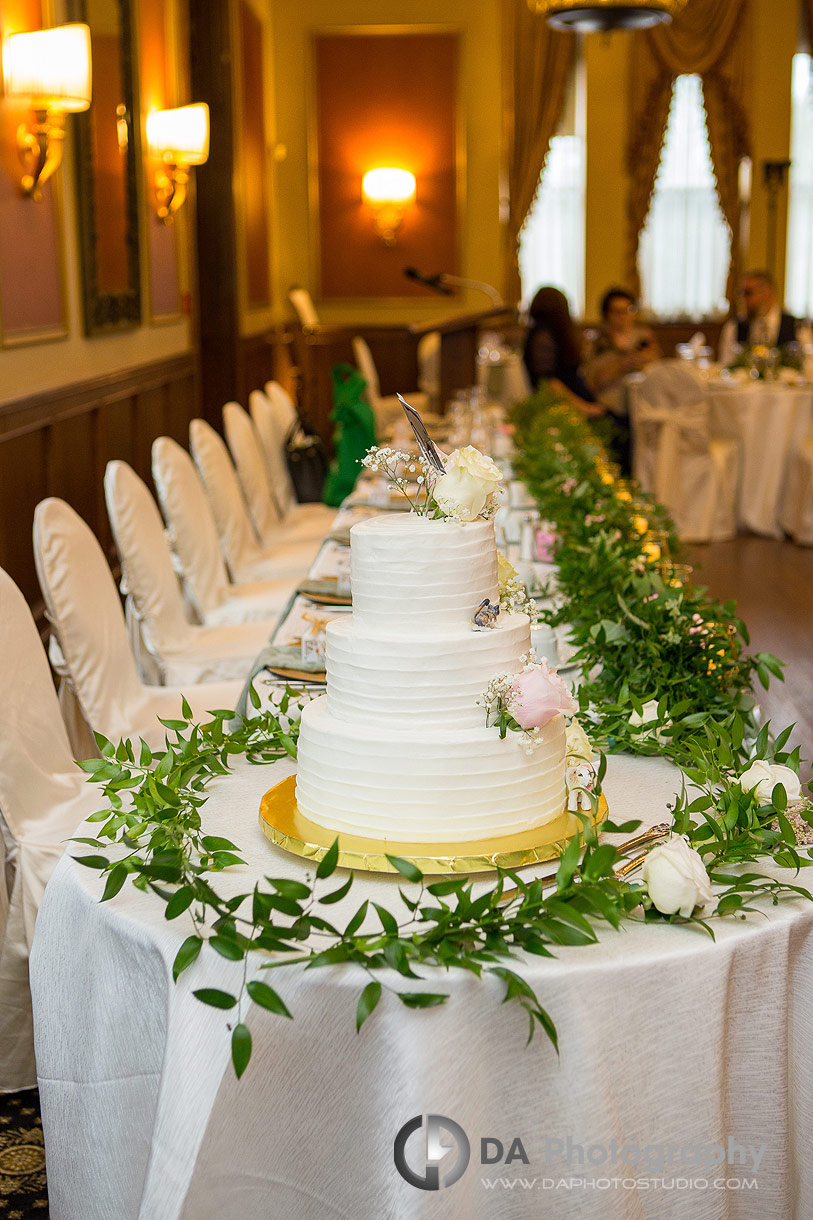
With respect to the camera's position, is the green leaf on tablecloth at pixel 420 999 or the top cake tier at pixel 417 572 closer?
the green leaf on tablecloth at pixel 420 999

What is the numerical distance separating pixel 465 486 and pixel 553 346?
611 cm

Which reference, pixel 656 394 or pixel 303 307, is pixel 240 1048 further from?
pixel 303 307

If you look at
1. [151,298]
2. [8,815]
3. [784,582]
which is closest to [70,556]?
[8,815]

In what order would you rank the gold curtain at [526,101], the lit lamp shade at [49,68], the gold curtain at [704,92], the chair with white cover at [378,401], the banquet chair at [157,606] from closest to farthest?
the banquet chair at [157,606] → the lit lamp shade at [49,68] → the chair with white cover at [378,401] → the gold curtain at [526,101] → the gold curtain at [704,92]

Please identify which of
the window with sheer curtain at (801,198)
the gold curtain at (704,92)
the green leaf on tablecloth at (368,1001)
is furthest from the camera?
the window with sheer curtain at (801,198)

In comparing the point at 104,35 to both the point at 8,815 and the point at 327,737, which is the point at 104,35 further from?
the point at 327,737

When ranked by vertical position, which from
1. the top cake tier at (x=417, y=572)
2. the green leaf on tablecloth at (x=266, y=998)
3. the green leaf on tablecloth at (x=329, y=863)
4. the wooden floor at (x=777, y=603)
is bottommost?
the wooden floor at (x=777, y=603)

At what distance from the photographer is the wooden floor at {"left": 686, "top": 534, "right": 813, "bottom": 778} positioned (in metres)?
4.49

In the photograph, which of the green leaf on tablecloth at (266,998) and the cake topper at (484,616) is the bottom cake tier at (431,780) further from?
the green leaf on tablecloth at (266,998)

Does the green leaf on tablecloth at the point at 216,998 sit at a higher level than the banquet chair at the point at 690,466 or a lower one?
higher

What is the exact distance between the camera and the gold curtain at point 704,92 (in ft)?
35.3

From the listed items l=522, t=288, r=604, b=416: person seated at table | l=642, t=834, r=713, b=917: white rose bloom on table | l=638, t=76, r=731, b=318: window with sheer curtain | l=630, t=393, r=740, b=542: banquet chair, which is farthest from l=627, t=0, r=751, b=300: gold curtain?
l=642, t=834, r=713, b=917: white rose bloom on table

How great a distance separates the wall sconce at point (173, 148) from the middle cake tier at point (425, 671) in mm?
5057

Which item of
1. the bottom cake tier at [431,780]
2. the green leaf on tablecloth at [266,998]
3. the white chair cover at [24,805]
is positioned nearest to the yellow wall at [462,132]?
the white chair cover at [24,805]
